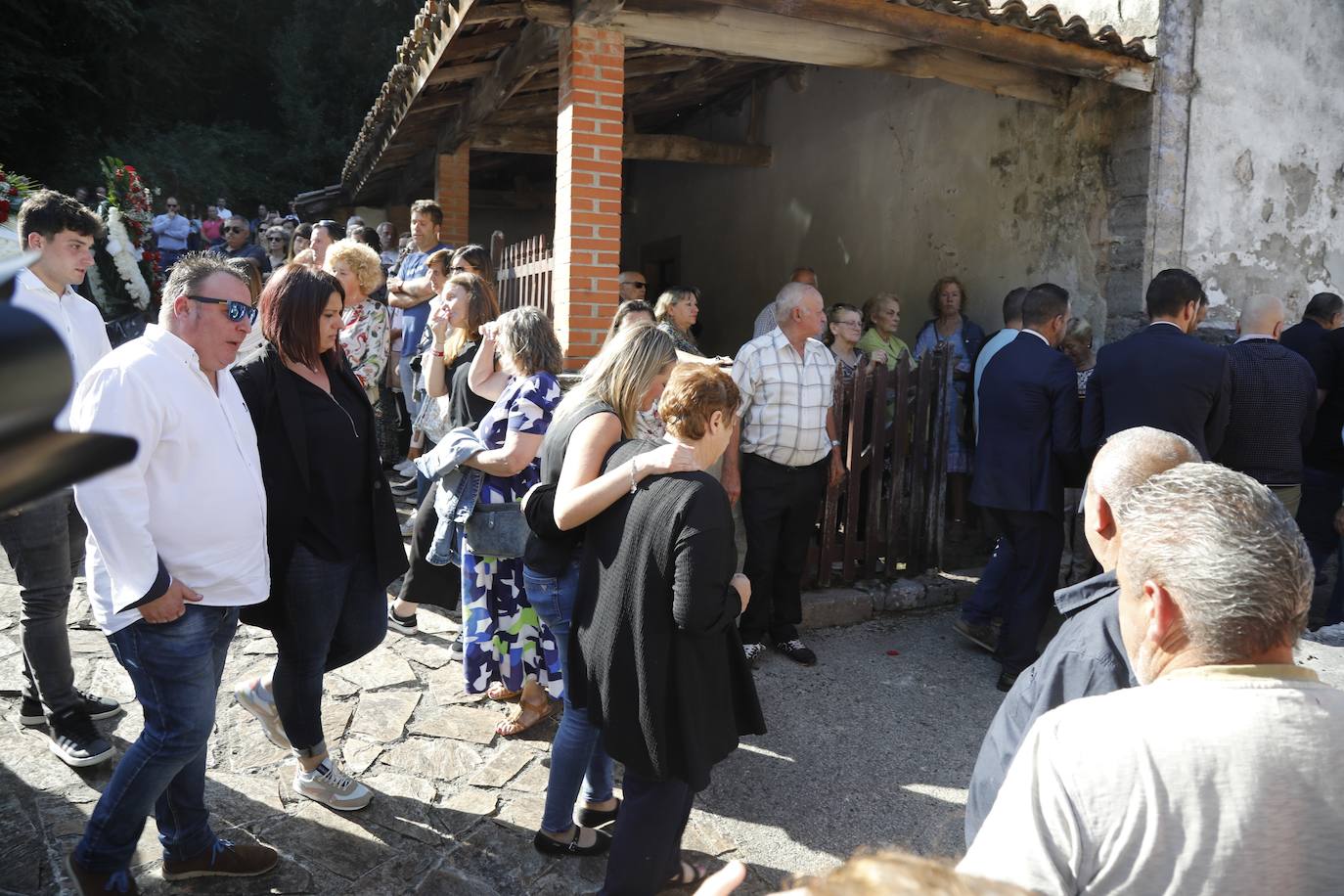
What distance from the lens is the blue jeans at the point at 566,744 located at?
299 centimetres

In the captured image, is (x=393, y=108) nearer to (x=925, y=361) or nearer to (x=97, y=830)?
(x=925, y=361)

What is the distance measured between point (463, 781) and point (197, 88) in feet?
82.7

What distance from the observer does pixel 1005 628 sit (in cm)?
480

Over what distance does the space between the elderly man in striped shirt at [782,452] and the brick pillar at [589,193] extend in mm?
1412

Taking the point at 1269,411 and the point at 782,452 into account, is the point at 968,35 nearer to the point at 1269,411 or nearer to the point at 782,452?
the point at 1269,411

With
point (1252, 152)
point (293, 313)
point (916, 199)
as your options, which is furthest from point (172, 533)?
point (1252, 152)

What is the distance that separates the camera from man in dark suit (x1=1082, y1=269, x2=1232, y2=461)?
4.50 m

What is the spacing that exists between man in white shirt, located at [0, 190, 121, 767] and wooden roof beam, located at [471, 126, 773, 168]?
595 cm

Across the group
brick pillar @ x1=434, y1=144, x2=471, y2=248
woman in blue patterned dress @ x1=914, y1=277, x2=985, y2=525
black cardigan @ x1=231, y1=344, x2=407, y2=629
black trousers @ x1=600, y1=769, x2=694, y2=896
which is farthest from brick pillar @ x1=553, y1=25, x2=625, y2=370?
brick pillar @ x1=434, y1=144, x2=471, y2=248

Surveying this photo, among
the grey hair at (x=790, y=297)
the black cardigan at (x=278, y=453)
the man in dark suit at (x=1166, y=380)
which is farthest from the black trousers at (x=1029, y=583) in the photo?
the black cardigan at (x=278, y=453)

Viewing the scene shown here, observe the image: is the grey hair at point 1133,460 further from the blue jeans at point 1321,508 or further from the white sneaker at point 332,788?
the blue jeans at point 1321,508

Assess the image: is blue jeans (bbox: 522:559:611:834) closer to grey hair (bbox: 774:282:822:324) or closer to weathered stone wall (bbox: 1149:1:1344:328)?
grey hair (bbox: 774:282:822:324)

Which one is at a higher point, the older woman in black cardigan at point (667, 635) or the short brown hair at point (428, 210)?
the short brown hair at point (428, 210)

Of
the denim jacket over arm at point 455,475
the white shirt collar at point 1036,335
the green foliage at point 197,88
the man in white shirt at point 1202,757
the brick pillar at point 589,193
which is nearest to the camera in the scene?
the man in white shirt at point 1202,757
